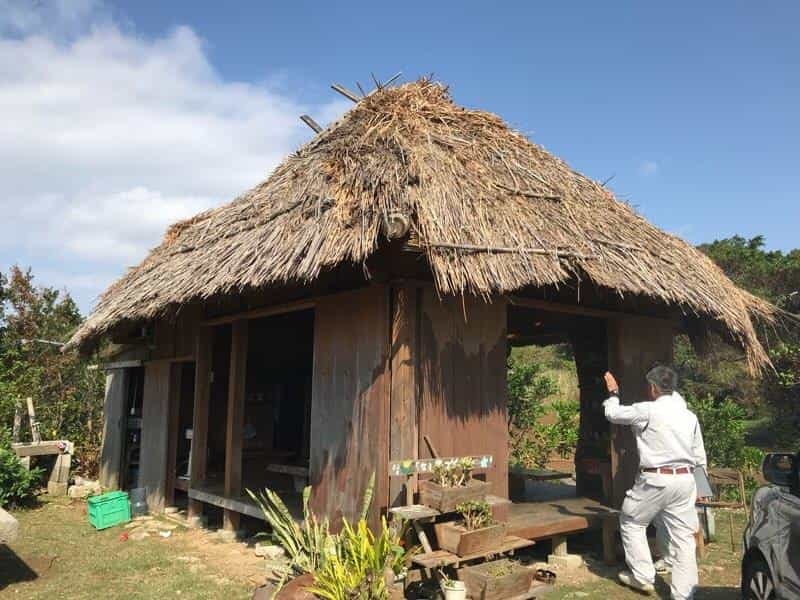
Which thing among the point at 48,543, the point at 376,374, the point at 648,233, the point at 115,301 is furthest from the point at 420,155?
the point at 48,543

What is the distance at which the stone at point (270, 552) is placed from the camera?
6.10 meters

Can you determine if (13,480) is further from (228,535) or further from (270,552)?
(270,552)

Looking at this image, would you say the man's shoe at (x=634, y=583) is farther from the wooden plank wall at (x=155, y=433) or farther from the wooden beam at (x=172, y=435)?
the wooden plank wall at (x=155, y=433)

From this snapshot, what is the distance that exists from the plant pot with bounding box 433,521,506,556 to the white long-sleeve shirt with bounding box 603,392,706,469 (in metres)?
1.40

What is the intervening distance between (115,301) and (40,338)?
6964mm

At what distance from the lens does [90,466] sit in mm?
11781

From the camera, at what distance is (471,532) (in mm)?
4352

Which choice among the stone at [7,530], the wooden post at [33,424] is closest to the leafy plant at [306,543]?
the stone at [7,530]

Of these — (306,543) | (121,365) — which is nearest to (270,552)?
(306,543)

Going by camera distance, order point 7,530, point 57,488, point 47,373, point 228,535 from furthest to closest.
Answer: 1. point 47,373
2. point 57,488
3. point 228,535
4. point 7,530

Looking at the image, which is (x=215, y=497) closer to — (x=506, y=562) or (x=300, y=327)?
(x=300, y=327)

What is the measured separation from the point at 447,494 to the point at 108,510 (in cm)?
541

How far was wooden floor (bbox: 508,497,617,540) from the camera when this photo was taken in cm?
556

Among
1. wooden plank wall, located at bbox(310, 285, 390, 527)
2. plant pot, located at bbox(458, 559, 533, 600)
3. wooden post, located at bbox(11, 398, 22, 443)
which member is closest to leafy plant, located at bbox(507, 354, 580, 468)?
wooden plank wall, located at bbox(310, 285, 390, 527)
